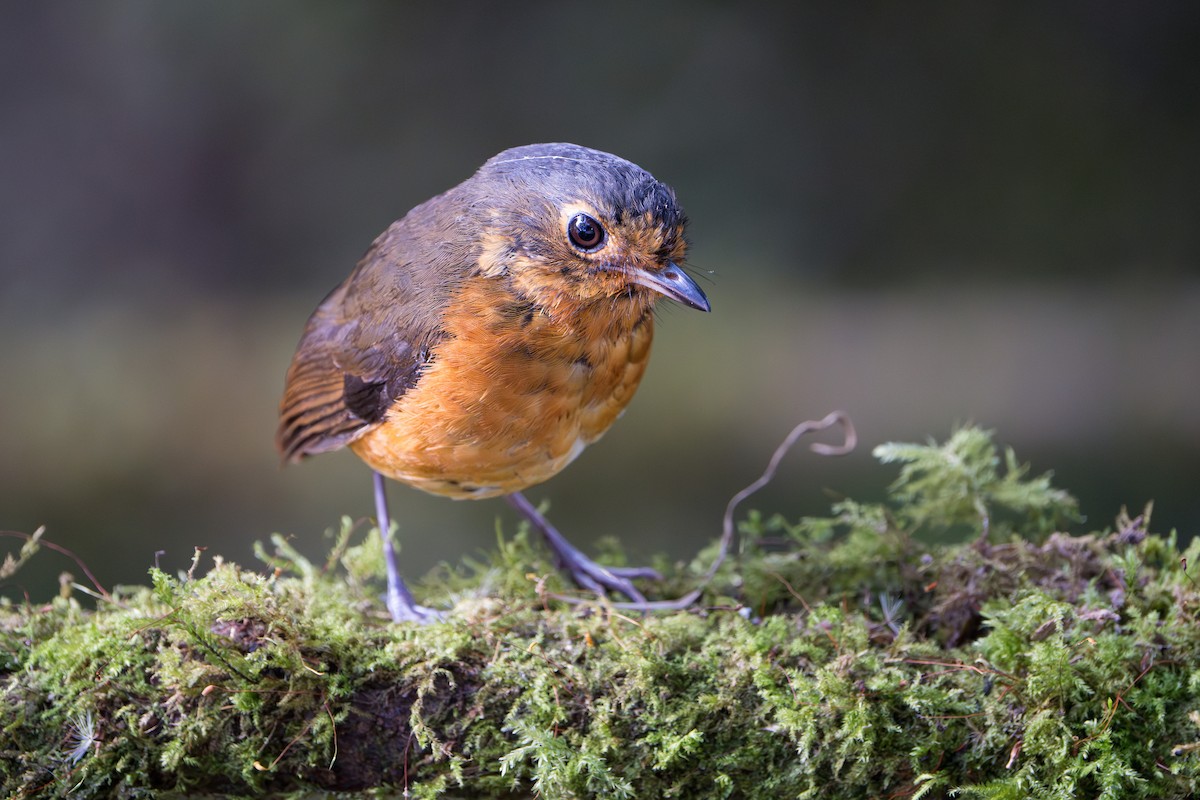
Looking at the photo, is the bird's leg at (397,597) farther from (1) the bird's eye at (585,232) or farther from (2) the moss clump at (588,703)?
(1) the bird's eye at (585,232)

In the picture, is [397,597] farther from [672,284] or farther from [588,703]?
[672,284]

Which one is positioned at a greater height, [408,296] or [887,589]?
[408,296]

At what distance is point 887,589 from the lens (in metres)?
2.83

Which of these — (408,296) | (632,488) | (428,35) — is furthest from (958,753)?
(428,35)

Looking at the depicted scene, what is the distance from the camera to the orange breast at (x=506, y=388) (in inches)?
99.3

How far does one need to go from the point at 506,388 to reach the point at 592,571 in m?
0.88

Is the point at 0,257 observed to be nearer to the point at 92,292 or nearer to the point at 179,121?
the point at 92,292

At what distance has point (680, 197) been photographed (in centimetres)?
712

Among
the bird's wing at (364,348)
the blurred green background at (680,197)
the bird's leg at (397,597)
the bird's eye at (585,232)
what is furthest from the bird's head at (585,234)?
the blurred green background at (680,197)

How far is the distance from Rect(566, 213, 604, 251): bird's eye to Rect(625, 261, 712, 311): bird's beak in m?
0.11

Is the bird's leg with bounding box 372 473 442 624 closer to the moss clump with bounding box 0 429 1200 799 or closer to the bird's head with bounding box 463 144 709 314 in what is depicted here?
the moss clump with bounding box 0 429 1200 799

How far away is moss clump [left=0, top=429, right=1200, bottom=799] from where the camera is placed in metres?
2.11

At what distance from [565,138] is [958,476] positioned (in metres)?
4.83

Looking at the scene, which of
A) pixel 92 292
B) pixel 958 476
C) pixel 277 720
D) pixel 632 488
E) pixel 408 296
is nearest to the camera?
pixel 277 720
